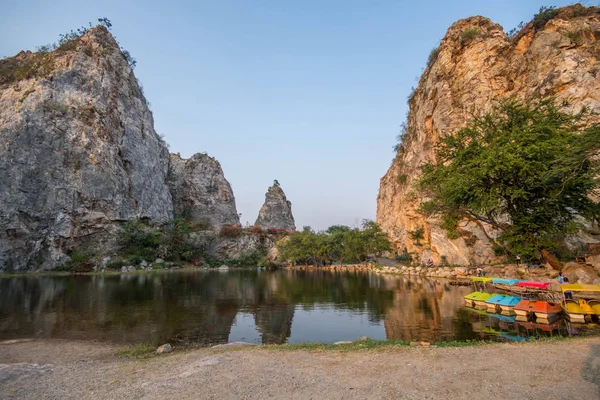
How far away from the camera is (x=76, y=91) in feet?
180

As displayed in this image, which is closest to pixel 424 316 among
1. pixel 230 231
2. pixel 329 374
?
pixel 329 374

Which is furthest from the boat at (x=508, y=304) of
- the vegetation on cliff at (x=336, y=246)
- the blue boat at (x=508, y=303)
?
the vegetation on cliff at (x=336, y=246)

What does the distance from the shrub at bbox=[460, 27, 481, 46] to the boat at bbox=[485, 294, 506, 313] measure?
134 feet

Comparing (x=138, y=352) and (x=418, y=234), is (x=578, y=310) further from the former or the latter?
(x=418, y=234)

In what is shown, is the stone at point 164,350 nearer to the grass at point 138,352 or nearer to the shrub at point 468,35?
the grass at point 138,352

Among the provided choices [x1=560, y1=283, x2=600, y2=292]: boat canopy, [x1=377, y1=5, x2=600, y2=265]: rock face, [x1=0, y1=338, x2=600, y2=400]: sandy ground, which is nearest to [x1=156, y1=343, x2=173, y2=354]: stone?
[x1=0, y1=338, x2=600, y2=400]: sandy ground

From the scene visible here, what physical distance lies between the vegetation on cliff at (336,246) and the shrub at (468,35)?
2931 centimetres

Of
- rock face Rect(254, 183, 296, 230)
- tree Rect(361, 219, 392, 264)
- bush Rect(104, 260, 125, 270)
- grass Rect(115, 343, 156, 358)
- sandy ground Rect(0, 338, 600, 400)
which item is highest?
rock face Rect(254, 183, 296, 230)

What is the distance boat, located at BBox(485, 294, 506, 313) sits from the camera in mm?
15230

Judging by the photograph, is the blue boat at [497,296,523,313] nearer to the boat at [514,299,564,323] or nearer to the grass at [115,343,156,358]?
the boat at [514,299,564,323]

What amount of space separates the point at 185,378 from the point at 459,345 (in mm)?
7173

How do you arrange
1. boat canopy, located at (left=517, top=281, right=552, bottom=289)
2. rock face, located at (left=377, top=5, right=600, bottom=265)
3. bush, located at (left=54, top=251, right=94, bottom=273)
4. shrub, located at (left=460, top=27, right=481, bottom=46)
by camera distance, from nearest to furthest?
boat canopy, located at (left=517, top=281, right=552, bottom=289) → rock face, located at (left=377, top=5, right=600, bottom=265) → shrub, located at (left=460, top=27, right=481, bottom=46) → bush, located at (left=54, top=251, right=94, bottom=273)

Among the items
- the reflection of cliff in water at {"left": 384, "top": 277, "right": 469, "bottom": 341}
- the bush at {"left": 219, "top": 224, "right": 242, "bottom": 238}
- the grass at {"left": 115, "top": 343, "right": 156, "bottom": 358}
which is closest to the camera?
the grass at {"left": 115, "top": 343, "right": 156, "bottom": 358}

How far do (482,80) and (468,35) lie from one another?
768cm
